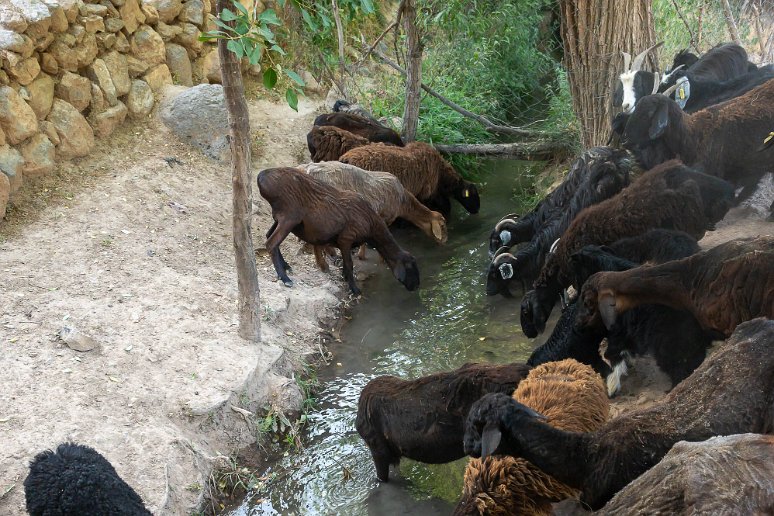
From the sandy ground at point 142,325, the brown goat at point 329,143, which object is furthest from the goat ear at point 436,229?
the sandy ground at point 142,325

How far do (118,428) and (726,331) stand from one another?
425cm

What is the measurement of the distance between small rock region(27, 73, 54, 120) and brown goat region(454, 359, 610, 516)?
21.4 ft

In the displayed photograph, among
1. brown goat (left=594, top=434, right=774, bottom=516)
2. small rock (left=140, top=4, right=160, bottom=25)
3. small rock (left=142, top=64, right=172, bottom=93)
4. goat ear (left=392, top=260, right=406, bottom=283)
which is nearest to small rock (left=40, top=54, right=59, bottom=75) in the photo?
small rock (left=142, top=64, right=172, bottom=93)

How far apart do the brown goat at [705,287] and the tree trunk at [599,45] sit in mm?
3795

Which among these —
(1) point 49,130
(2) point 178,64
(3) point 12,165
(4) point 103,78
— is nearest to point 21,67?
(1) point 49,130

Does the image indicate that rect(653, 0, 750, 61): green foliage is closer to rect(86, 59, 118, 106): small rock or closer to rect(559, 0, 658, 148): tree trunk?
rect(559, 0, 658, 148): tree trunk

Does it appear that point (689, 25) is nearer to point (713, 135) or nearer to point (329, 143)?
point (713, 135)

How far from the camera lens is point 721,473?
2.54 metres

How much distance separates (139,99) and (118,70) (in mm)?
462

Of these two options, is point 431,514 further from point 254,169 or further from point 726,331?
point 254,169

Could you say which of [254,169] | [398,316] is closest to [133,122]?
[254,169]

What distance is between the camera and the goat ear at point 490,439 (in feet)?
12.3

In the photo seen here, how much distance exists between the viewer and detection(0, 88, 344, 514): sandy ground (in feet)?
17.0

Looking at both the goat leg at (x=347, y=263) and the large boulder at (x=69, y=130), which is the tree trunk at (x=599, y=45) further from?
the large boulder at (x=69, y=130)
